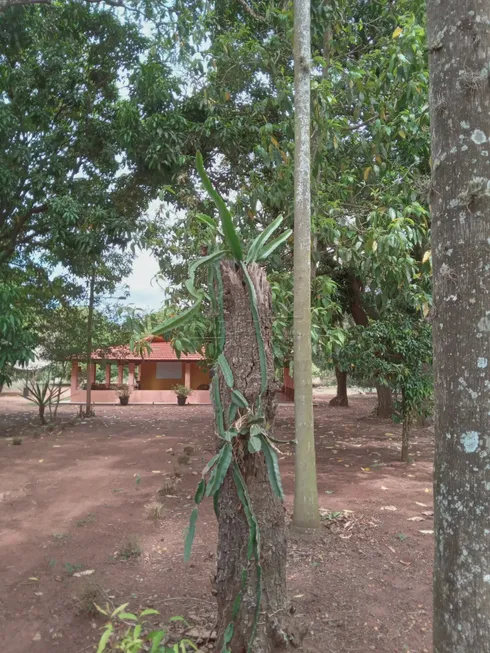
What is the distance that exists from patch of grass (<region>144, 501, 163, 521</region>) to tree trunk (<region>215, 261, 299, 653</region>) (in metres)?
3.01

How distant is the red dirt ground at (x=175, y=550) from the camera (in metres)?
3.14

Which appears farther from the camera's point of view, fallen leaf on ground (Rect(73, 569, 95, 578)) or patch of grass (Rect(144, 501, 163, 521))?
patch of grass (Rect(144, 501, 163, 521))

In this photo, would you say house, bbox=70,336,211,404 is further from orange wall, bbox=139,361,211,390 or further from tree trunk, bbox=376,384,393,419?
tree trunk, bbox=376,384,393,419

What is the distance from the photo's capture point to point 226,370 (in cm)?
241

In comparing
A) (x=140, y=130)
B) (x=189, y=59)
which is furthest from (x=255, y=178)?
(x=140, y=130)

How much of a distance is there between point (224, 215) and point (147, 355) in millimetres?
13928

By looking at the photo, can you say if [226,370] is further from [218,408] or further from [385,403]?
[385,403]

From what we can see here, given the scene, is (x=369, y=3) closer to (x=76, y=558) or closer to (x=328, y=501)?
(x=328, y=501)

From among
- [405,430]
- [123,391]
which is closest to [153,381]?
[123,391]

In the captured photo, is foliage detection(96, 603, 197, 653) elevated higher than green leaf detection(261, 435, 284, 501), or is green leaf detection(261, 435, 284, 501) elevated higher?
green leaf detection(261, 435, 284, 501)

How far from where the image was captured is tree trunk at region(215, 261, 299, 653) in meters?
2.45

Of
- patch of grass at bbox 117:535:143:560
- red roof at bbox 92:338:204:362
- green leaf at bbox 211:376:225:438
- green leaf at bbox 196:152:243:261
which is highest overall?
green leaf at bbox 196:152:243:261

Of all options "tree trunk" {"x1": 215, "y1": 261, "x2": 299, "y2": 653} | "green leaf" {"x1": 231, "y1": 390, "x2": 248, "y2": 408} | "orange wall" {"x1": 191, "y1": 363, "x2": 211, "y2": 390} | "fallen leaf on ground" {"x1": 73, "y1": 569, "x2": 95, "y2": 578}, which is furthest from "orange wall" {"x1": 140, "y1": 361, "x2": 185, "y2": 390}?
"green leaf" {"x1": 231, "y1": 390, "x2": 248, "y2": 408}

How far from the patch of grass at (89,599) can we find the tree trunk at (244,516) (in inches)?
45.5
